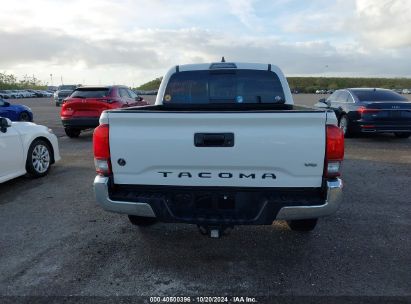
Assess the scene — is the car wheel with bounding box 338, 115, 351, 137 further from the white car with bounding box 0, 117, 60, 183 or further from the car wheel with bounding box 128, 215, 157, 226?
the car wheel with bounding box 128, 215, 157, 226

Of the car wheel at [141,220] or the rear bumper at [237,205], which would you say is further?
the car wheel at [141,220]

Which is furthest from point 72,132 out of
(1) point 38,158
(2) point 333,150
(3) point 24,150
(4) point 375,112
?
(2) point 333,150

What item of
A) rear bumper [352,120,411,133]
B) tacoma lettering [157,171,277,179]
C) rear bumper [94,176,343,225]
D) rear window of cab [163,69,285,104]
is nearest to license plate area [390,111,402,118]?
rear bumper [352,120,411,133]

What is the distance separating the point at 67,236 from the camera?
443 cm

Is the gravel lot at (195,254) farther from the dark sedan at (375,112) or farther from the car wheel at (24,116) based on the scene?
the car wheel at (24,116)

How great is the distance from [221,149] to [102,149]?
106 cm

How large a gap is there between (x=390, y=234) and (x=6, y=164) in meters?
5.70

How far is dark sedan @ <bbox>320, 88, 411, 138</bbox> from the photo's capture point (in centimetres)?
1061

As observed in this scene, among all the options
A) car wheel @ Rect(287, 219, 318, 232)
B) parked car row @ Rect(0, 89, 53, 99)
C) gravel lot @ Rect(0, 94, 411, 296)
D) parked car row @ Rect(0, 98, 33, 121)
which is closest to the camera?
gravel lot @ Rect(0, 94, 411, 296)

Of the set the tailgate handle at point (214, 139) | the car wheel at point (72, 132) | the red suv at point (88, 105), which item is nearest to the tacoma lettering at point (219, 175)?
the tailgate handle at point (214, 139)

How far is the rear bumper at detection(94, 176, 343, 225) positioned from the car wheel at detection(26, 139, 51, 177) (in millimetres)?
4045

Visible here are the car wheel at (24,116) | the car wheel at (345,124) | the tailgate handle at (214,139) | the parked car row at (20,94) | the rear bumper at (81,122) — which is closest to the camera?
the tailgate handle at (214,139)

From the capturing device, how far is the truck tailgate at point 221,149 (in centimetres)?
314

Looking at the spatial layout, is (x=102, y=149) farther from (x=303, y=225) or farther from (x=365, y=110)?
(x=365, y=110)
